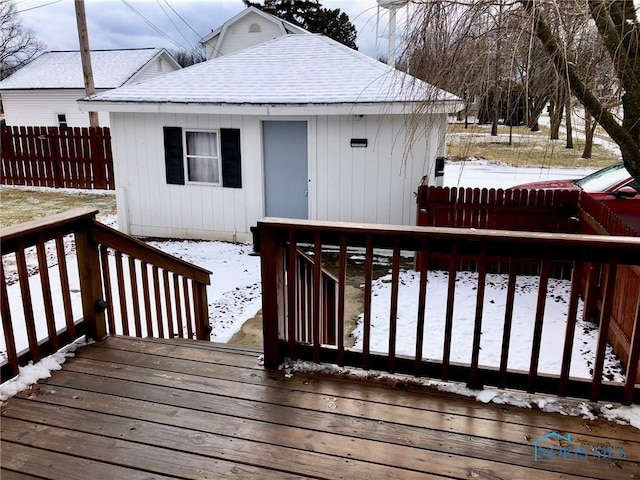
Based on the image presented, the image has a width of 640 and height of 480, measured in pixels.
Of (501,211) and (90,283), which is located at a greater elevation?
(90,283)

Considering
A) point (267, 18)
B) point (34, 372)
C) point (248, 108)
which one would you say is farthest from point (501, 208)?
point (267, 18)

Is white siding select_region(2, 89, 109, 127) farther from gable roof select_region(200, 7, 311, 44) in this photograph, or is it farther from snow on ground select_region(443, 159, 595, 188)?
snow on ground select_region(443, 159, 595, 188)

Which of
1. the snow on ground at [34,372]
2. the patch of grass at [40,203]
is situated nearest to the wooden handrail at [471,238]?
the snow on ground at [34,372]

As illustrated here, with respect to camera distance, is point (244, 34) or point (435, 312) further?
point (244, 34)

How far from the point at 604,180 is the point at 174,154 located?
277 inches

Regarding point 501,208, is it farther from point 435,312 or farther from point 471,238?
point 471,238

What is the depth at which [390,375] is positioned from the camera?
289 centimetres

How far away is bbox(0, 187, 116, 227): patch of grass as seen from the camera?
414 inches

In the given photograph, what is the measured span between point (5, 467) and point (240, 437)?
39.8 inches

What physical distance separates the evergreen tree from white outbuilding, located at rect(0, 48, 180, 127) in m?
10.8

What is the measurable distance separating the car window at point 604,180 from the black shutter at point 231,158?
5.57 metres

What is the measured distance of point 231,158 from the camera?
27.5ft

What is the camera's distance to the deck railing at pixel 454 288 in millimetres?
2479
